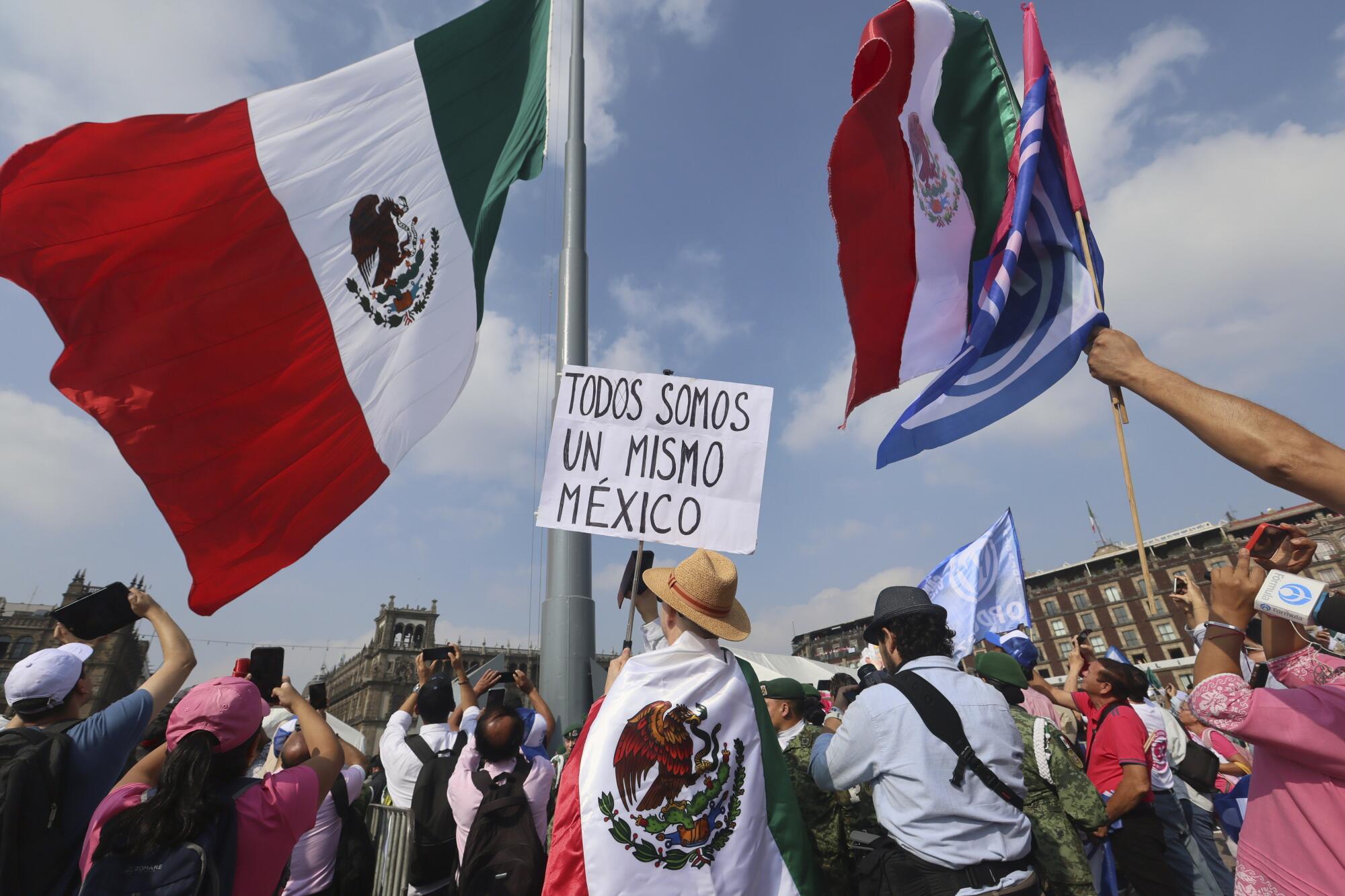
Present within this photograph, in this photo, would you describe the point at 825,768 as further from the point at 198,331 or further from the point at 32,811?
the point at 198,331

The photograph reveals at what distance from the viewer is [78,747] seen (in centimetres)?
230

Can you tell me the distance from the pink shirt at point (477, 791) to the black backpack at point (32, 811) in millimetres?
1555

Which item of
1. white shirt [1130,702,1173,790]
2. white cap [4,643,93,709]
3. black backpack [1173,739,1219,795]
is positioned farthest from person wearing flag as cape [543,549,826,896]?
black backpack [1173,739,1219,795]

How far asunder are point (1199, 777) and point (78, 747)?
638cm

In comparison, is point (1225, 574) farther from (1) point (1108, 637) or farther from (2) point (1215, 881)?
(1) point (1108, 637)

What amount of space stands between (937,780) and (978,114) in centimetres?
499

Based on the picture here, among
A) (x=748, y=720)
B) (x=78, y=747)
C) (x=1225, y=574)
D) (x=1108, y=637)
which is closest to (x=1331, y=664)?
(x=1225, y=574)

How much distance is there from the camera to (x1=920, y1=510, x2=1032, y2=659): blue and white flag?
884 centimetres

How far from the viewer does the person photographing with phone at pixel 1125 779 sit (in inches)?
147

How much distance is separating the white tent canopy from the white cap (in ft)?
47.9

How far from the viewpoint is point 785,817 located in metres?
2.36

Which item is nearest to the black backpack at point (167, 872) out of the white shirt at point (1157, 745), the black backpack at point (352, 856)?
the black backpack at point (352, 856)

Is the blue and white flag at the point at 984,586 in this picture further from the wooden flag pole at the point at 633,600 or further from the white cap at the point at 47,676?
the white cap at the point at 47,676

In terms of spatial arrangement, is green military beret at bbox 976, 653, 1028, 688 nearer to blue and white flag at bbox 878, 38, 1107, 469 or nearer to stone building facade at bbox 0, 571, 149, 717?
blue and white flag at bbox 878, 38, 1107, 469
